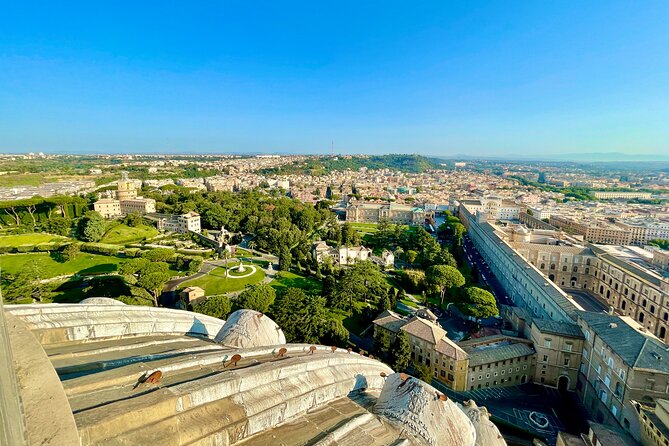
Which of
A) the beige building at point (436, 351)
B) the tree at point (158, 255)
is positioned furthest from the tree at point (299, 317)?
the tree at point (158, 255)

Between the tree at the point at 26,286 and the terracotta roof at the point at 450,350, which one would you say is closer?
the terracotta roof at the point at 450,350

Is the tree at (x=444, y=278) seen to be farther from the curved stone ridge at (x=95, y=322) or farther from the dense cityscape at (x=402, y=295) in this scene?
the curved stone ridge at (x=95, y=322)

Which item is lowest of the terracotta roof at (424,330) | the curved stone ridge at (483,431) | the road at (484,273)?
the road at (484,273)

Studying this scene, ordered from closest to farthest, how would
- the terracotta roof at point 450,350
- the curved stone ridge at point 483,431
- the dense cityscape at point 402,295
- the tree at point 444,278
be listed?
the curved stone ridge at point 483,431
the dense cityscape at point 402,295
the terracotta roof at point 450,350
the tree at point 444,278

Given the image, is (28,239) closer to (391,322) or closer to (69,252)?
(69,252)

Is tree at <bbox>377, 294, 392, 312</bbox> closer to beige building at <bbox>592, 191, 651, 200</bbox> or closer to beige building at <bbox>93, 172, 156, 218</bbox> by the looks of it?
beige building at <bbox>93, 172, 156, 218</bbox>

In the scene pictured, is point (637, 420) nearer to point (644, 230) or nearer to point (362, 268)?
point (362, 268)

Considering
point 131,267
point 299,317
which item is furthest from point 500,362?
point 131,267
